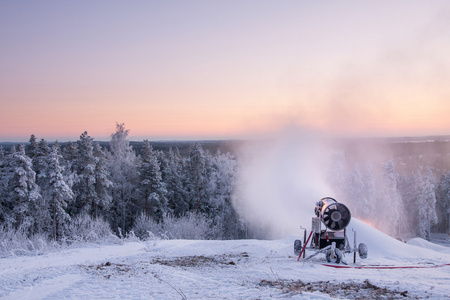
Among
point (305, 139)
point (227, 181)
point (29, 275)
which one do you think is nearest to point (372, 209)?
point (305, 139)

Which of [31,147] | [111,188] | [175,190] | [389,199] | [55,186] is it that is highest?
[31,147]

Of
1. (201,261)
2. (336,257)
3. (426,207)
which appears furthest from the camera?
(426,207)

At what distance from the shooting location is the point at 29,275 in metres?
9.20

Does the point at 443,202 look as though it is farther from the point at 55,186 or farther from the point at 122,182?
the point at 55,186

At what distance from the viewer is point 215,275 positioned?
31.9ft

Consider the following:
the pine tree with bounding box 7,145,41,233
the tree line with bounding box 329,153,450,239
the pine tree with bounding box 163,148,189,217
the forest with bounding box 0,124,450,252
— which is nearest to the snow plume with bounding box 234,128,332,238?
the forest with bounding box 0,124,450,252

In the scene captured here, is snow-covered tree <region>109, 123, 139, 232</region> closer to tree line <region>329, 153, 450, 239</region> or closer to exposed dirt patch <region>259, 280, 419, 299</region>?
tree line <region>329, 153, 450, 239</region>

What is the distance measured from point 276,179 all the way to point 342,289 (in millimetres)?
36399

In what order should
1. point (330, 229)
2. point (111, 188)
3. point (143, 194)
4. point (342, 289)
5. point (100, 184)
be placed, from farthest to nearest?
point (111, 188)
point (143, 194)
point (100, 184)
point (330, 229)
point (342, 289)

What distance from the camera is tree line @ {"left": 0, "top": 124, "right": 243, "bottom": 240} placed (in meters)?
30.5

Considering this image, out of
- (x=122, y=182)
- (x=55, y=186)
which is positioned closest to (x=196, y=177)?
(x=122, y=182)

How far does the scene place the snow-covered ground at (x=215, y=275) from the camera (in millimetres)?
7551

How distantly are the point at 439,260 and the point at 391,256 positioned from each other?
5.42 feet

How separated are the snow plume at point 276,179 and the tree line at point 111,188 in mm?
2453
